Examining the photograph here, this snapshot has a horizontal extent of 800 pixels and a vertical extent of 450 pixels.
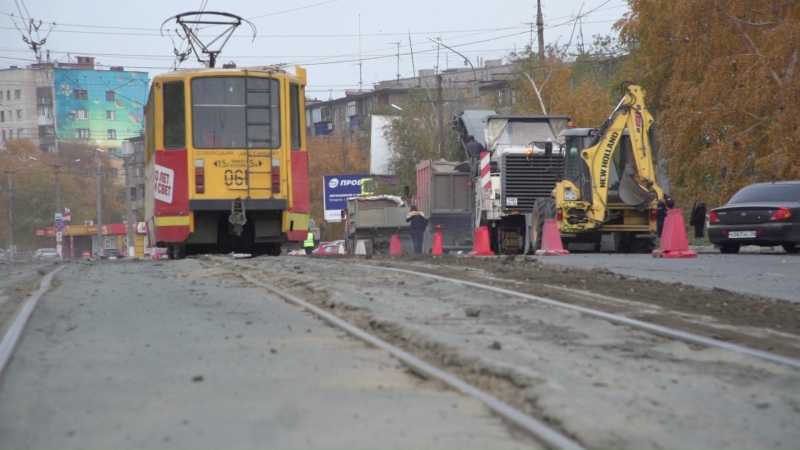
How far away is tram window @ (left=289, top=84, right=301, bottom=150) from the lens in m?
20.6

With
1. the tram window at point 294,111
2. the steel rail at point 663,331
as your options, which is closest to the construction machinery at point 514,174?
the tram window at point 294,111

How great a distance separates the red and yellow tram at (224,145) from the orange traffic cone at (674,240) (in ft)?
22.6

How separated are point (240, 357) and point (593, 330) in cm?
306

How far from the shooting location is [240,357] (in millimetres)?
7434

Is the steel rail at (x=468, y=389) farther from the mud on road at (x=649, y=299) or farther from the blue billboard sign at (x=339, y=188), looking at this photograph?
the blue billboard sign at (x=339, y=188)

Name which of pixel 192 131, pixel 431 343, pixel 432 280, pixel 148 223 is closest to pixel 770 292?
pixel 432 280

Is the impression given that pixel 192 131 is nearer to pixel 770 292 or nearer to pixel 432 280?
pixel 432 280

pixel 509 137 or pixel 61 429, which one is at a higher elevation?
pixel 509 137

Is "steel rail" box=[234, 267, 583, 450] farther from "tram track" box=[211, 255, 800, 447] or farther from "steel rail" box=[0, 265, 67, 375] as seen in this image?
"steel rail" box=[0, 265, 67, 375]

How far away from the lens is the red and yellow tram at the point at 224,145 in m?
20.0

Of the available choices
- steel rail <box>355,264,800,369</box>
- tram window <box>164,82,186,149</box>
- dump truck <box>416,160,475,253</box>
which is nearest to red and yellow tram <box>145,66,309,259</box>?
tram window <box>164,82,186,149</box>

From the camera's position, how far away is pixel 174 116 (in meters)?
20.0

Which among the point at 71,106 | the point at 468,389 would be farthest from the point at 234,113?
the point at 71,106

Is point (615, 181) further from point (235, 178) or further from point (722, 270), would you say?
point (235, 178)
